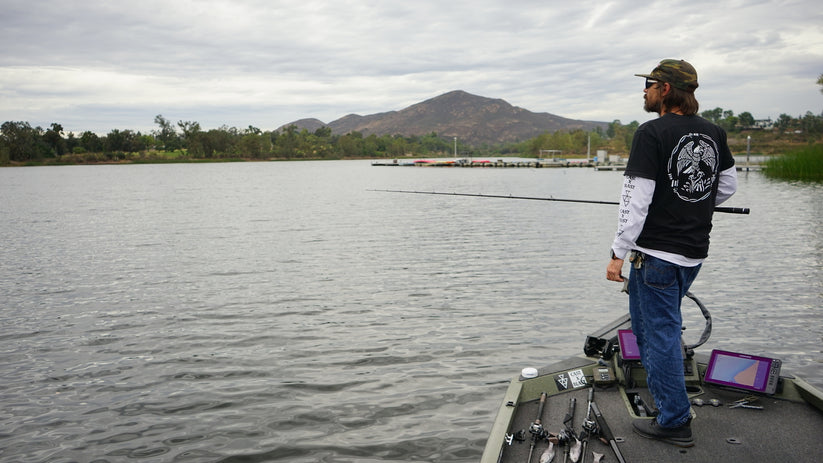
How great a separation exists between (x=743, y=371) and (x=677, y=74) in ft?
9.38

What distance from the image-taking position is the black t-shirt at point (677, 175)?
14.2 ft

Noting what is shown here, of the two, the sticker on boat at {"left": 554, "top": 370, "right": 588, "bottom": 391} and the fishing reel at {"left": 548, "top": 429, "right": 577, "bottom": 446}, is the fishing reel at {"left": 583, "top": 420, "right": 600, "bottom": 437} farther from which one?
the sticker on boat at {"left": 554, "top": 370, "right": 588, "bottom": 391}

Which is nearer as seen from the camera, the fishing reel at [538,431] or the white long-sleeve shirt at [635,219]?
the white long-sleeve shirt at [635,219]

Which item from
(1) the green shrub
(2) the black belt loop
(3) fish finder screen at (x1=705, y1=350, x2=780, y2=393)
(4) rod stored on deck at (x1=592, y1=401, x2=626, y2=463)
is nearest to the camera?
(4) rod stored on deck at (x1=592, y1=401, x2=626, y2=463)

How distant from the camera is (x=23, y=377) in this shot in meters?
8.71

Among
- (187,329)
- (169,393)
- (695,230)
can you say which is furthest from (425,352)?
(695,230)

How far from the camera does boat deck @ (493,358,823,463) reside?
4.28m

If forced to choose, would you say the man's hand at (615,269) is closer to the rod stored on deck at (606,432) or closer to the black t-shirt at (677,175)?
the black t-shirt at (677,175)

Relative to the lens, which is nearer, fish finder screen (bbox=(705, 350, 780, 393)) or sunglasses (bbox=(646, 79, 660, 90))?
sunglasses (bbox=(646, 79, 660, 90))

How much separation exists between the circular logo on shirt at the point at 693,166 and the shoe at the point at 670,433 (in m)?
1.77

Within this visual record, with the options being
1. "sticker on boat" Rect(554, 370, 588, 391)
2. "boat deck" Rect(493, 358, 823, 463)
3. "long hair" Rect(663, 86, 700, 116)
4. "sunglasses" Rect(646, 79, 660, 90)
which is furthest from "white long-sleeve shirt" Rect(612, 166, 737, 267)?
"sticker on boat" Rect(554, 370, 588, 391)

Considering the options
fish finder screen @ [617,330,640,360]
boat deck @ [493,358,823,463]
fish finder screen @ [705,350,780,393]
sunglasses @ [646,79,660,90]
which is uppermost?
sunglasses @ [646,79,660,90]

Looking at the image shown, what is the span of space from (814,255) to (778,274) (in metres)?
4.01

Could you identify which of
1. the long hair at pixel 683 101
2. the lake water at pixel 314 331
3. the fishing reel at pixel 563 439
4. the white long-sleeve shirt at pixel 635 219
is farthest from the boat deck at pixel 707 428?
the long hair at pixel 683 101
